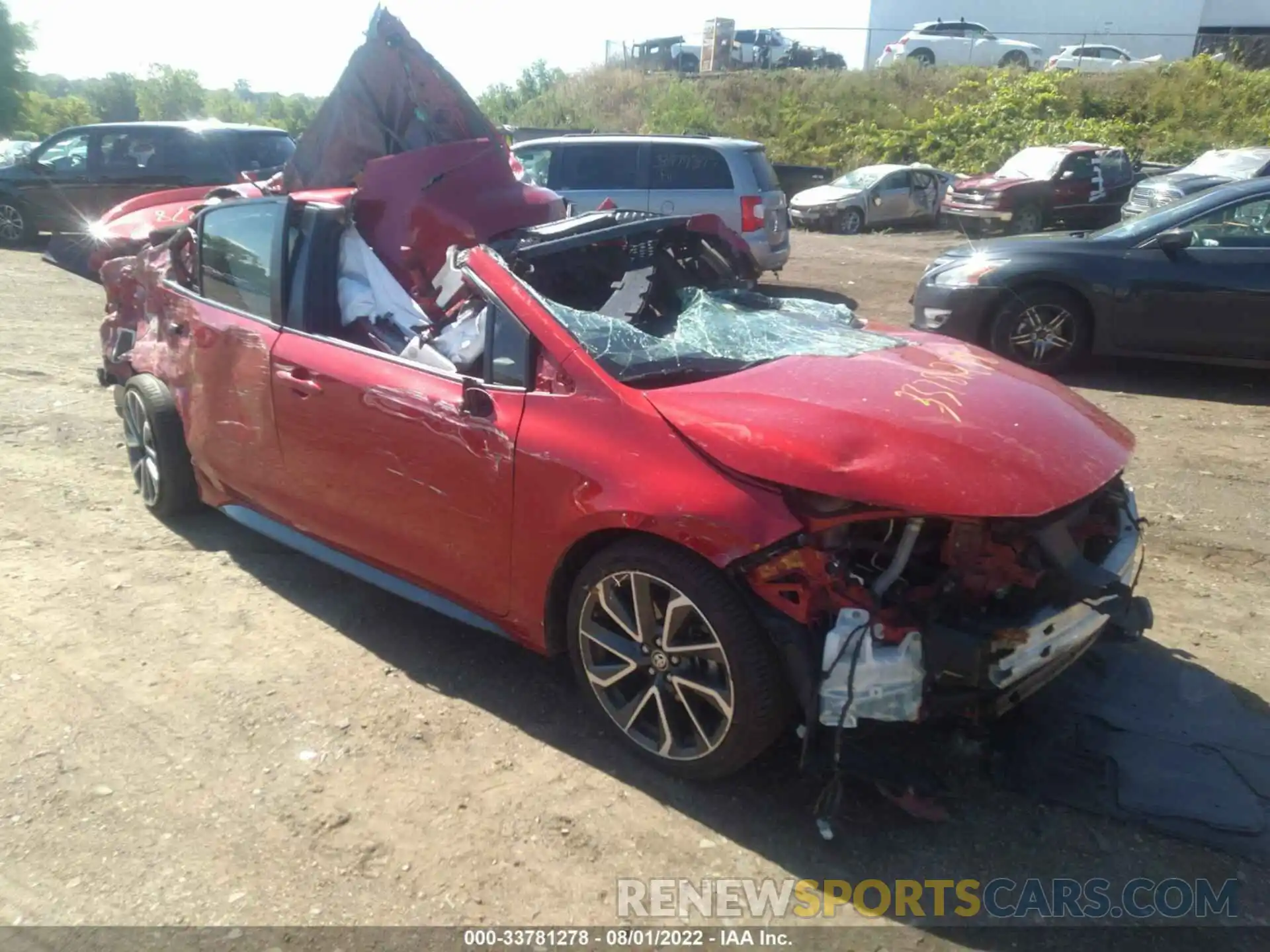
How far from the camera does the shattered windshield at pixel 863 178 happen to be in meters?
20.6

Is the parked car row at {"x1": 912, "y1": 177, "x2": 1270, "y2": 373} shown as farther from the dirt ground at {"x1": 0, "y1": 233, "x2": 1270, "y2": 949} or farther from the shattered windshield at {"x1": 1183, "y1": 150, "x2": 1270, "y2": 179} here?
the shattered windshield at {"x1": 1183, "y1": 150, "x2": 1270, "y2": 179}

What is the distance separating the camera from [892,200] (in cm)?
2059

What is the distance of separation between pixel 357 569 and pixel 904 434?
2.23m

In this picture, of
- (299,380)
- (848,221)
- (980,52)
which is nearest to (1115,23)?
(980,52)

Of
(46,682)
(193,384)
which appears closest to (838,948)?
(46,682)

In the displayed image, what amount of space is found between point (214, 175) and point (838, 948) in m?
13.5

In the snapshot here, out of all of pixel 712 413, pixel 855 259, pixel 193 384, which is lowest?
pixel 855 259

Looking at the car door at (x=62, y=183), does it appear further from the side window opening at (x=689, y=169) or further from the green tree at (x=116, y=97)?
the green tree at (x=116, y=97)

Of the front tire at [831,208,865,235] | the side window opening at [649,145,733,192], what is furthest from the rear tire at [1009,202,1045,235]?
the side window opening at [649,145,733,192]

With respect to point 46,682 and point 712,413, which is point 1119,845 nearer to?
point 712,413

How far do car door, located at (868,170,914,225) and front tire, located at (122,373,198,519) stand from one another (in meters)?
17.5

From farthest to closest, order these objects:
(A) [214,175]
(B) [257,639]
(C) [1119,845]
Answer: (A) [214,175] < (B) [257,639] < (C) [1119,845]

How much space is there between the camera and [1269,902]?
2705mm

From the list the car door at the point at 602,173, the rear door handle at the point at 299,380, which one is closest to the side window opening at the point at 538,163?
the car door at the point at 602,173
